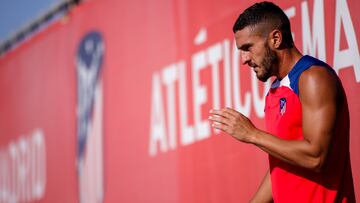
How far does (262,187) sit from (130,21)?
292 cm

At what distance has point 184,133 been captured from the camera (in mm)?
5074

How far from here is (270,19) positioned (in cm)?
294

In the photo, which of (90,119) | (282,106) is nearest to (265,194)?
(282,106)

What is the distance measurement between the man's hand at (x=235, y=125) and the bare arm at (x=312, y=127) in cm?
2

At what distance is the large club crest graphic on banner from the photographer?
6.27 m

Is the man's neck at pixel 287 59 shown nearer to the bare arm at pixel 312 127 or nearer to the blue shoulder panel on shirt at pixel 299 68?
the blue shoulder panel on shirt at pixel 299 68

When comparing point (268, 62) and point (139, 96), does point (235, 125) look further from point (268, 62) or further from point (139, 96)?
point (139, 96)

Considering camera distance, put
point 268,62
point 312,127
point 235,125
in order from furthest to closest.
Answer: point 268,62 < point 235,125 < point 312,127

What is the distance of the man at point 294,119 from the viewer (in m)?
2.66

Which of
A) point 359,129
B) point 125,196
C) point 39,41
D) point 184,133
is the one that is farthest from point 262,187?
point 39,41

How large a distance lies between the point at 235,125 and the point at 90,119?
3835 millimetres

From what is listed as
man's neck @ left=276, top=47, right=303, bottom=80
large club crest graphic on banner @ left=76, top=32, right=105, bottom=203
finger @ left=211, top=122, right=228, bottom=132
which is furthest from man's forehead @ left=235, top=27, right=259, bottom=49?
large club crest graphic on banner @ left=76, top=32, right=105, bottom=203

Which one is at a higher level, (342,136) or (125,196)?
(342,136)

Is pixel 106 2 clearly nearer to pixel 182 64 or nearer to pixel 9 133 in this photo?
pixel 182 64
